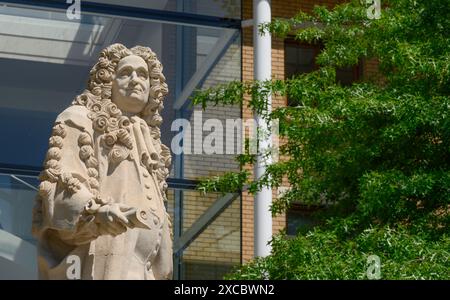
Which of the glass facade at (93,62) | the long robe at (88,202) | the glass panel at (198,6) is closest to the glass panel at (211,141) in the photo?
the glass facade at (93,62)

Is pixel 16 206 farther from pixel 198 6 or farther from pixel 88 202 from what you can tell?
pixel 88 202

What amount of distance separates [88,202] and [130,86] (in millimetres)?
1137

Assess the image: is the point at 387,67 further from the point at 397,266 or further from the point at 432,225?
the point at 397,266

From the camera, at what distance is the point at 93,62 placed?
22.8 m

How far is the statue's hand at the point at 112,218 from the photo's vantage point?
9.19m

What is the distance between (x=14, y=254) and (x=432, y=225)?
7234 millimetres

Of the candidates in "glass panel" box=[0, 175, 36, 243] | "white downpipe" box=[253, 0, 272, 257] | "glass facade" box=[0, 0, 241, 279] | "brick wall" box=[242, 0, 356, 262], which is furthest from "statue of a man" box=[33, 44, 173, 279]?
"brick wall" box=[242, 0, 356, 262]

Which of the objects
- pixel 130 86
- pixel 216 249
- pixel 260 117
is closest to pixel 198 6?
pixel 260 117

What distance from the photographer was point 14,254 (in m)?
20.5

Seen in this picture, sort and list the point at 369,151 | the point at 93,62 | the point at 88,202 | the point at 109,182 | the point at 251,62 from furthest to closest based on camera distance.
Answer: the point at 251,62, the point at 93,62, the point at 369,151, the point at 109,182, the point at 88,202

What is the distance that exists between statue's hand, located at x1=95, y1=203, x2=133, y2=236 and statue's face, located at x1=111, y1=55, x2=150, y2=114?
1.07 meters

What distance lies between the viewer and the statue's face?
1011cm

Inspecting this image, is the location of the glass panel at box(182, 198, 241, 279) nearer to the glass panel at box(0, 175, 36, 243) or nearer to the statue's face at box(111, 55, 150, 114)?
the glass panel at box(0, 175, 36, 243)
